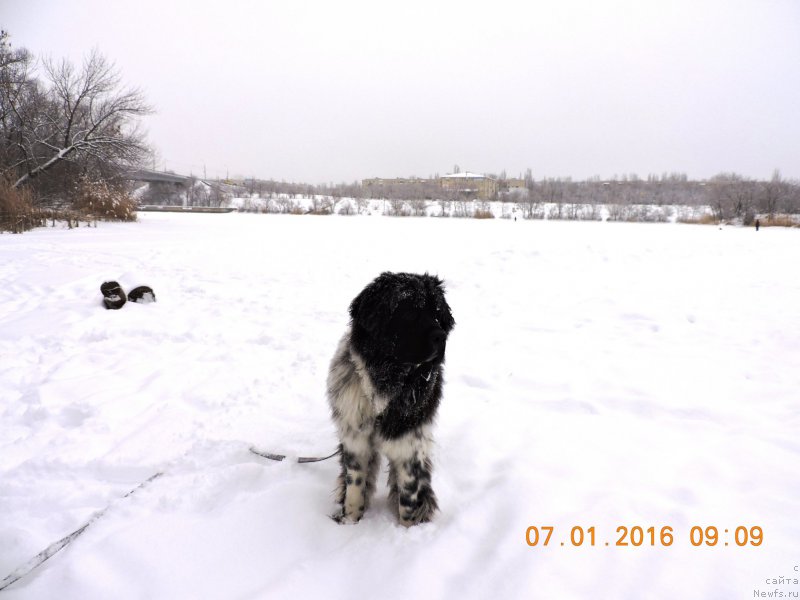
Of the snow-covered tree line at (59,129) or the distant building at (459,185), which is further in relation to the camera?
the distant building at (459,185)

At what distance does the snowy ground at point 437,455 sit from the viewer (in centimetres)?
196

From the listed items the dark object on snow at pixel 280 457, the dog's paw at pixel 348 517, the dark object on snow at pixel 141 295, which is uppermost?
the dark object on snow at pixel 141 295

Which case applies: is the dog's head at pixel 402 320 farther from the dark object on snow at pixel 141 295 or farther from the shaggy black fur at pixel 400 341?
the dark object on snow at pixel 141 295

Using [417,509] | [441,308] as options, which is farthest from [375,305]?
[417,509]

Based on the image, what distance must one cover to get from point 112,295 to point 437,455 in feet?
19.6

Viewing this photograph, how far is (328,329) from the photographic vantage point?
6.05 m

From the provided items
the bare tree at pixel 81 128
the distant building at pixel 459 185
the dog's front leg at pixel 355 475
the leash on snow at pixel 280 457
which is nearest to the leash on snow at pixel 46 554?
the leash on snow at pixel 280 457

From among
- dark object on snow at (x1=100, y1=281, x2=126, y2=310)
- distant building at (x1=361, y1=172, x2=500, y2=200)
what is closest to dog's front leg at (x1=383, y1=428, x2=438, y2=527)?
dark object on snow at (x1=100, y1=281, x2=126, y2=310)

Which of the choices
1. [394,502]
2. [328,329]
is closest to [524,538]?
[394,502]

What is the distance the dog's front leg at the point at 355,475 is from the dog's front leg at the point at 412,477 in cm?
14

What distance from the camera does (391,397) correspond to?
2.27 meters

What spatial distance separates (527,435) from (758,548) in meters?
1.46

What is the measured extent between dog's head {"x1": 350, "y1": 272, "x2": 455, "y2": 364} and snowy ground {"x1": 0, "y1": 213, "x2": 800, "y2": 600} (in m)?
1.08

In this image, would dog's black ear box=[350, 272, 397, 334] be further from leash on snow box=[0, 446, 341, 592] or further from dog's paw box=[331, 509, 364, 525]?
leash on snow box=[0, 446, 341, 592]
